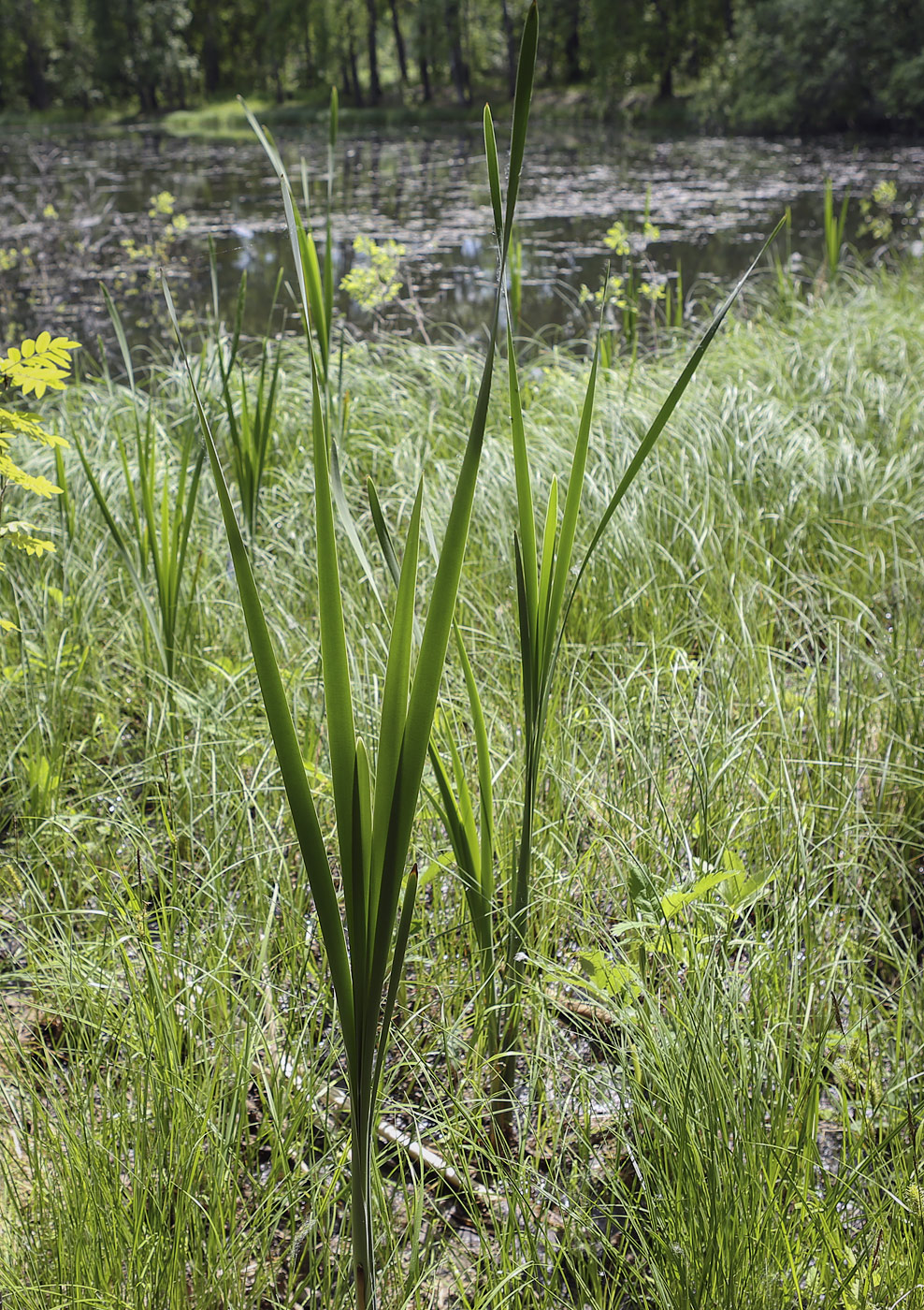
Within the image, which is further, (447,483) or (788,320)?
(788,320)

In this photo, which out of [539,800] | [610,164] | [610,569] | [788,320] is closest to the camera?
[539,800]

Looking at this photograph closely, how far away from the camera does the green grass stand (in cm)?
85

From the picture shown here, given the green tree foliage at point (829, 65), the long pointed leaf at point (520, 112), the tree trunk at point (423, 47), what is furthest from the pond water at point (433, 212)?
the tree trunk at point (423, 47)

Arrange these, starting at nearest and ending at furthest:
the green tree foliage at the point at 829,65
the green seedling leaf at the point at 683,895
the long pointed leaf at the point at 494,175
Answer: the long pointed leaf at the point at 494,175 < the green seedling leaf at the point at 683,895 < the green tree foliage at the point at 829,65

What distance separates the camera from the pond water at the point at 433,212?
22.4ft

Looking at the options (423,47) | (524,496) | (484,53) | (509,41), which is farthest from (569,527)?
(484,53)

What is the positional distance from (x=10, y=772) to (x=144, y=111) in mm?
37695

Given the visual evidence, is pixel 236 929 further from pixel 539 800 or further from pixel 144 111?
pixel 144 111

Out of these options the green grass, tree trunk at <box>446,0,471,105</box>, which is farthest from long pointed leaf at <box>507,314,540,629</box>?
tree trunk at <box>446,0,471,105</box>

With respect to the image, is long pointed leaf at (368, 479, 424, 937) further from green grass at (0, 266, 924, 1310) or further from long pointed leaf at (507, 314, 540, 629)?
long pointed leaf at (507, 314, 540, 629)

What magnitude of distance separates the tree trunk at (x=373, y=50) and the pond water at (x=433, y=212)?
1611 centimetres

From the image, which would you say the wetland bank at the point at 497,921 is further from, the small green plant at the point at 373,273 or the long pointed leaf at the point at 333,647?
the small green plant at the point at 373,273

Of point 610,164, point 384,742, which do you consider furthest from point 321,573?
point 610,164

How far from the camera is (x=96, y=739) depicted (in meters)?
1.74
